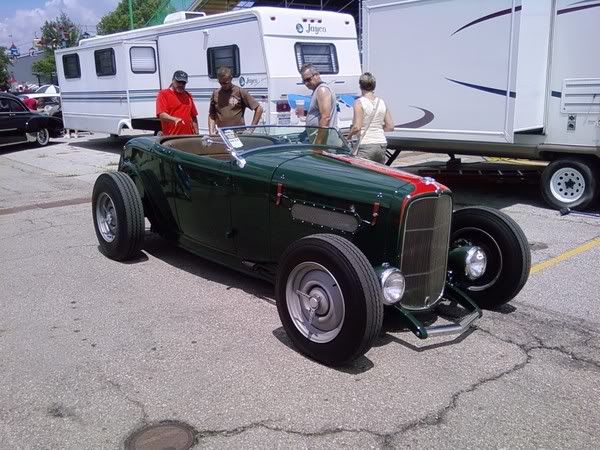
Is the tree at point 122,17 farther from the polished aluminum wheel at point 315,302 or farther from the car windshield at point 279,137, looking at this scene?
the polished aluminum wheel at point 315,302

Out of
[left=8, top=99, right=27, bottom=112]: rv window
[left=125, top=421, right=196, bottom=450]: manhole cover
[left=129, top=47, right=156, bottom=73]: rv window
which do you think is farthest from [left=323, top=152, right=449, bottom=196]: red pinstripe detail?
[left=8, top=99, right=27, bottom=112]: rv window

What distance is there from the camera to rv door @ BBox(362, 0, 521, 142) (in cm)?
794

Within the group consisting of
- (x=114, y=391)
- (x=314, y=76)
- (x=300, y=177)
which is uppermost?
(x=314, y=76)

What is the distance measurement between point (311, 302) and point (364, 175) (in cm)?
101

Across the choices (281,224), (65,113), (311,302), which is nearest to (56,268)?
(281,224)

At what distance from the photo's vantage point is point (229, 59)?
36.2 feet

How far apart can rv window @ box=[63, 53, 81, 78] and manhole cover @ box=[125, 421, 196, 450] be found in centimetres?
1527

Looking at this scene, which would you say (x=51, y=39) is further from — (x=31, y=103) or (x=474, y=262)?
(x=474, y=262)

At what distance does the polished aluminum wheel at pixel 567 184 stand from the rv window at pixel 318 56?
4843 mm

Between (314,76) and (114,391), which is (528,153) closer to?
(314,76)

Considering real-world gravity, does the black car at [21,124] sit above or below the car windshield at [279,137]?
below

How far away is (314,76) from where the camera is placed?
706 centimetres

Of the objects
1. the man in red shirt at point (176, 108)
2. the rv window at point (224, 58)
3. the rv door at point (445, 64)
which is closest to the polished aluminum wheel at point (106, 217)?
the man in red shirt at point (176, 108)

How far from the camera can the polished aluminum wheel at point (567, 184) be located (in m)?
8.09
